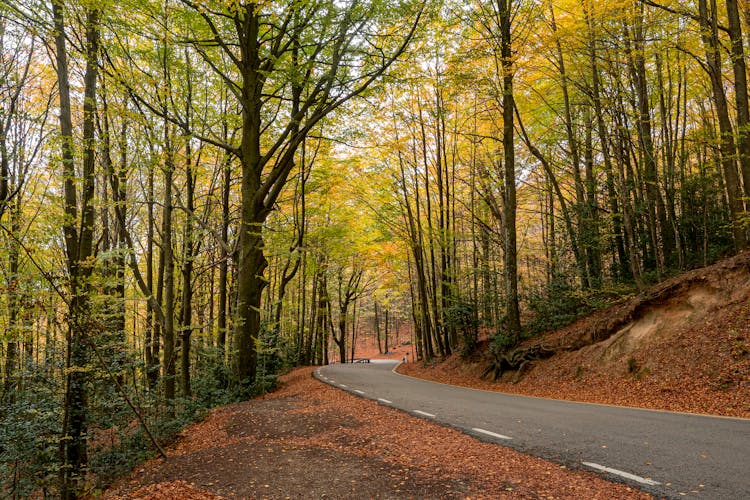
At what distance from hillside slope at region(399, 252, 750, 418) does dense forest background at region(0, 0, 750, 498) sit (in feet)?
5.02

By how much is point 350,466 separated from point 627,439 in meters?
3.73

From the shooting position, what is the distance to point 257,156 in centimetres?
1156

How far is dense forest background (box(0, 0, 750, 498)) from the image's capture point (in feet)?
26.9

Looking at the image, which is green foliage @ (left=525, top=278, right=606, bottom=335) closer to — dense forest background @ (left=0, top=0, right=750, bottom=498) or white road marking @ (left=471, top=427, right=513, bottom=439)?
dense forest background @ (left=0, top=0, right=750, bottom=498)

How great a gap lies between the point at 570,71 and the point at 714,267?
32.2 feet

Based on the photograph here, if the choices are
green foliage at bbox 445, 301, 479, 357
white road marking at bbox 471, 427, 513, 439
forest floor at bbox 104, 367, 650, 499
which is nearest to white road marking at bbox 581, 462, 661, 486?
forest floor at bbox 104, 367, 650, 499

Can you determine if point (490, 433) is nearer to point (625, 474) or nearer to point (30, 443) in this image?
point (625, 474)

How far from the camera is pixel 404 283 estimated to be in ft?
99.9

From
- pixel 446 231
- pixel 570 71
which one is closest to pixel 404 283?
pixel 446 231

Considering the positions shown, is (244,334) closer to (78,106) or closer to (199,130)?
(199,130)

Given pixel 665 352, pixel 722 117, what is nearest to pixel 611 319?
pixel 665 352

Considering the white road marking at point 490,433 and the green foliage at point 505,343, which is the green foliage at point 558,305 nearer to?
the green foliage at point 505,343

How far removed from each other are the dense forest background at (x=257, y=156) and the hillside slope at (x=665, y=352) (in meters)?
1.53

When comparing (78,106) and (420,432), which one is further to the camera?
(78,106)
